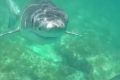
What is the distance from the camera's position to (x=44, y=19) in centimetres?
806

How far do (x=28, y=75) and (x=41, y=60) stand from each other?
1.48 metres

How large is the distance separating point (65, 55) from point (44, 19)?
20.1 ft

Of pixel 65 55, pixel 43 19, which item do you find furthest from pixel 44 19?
pixel 65 55

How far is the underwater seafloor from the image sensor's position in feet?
40.3

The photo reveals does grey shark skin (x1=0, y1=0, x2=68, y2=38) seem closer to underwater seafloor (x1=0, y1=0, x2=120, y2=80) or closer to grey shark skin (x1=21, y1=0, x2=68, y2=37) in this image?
grey shark skin (x1=21, y1=0, x2=68, y2=37)

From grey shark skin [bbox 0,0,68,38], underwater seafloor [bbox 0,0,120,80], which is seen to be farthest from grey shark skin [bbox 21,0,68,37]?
underwater seafloor [bbox 0,0,120,80]

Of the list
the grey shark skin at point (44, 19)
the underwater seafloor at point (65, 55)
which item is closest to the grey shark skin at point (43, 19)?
the grey shark skin at point (44, 19)

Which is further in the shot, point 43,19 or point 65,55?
point 65,55

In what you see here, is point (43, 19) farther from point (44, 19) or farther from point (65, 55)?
point (65, 55)

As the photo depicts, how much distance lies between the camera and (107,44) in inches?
671

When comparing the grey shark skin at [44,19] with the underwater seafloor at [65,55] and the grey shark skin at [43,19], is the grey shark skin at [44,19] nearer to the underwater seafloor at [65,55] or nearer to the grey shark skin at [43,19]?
the grey shark skin at [43,19]

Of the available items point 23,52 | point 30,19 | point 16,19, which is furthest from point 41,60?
point 30,19

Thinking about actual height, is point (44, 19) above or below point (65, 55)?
above

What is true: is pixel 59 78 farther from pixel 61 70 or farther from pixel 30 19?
pixel 30 19
